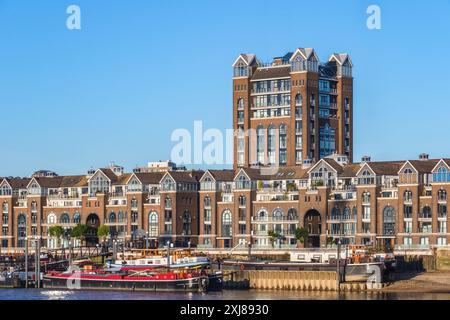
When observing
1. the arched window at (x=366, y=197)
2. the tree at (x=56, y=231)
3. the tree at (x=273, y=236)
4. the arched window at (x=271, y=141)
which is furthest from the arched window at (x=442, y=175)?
the tree at (x=56, y=231)

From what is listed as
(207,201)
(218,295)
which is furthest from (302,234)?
(218,295)

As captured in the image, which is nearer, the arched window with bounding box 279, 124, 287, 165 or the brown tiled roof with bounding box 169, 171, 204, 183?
the brown tiled roof with bounding box 169, 171, 204, 183

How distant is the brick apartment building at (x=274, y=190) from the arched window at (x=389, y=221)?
0.54 ft

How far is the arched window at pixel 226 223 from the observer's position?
168750 millimetres

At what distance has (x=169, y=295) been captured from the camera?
397ft

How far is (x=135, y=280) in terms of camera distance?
12950cm

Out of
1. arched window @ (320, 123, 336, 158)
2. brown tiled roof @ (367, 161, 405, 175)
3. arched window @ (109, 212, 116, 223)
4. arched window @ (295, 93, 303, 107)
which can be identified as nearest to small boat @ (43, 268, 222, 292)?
brown tiled roof @ (367, 161, 405, 175)

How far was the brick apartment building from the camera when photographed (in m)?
152

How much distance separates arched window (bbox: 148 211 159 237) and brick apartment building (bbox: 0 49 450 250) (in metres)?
0.14

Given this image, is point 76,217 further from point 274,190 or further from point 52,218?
point 274,190

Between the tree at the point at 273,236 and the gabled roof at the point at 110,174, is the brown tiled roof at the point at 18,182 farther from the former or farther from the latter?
the tree at the point at 273,236

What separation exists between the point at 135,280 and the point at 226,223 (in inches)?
1615

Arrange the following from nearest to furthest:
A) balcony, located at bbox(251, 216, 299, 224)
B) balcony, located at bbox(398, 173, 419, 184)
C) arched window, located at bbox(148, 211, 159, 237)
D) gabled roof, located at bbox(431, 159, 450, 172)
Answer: gabled roof, located at bbox(431, 159, 450, 172)
balcony, located at bbox(398, 173, 419, 184)
balcony, located at bbox(251, 216, 299, 224)
arched window, located at bbox(148, 211, 159, 237)

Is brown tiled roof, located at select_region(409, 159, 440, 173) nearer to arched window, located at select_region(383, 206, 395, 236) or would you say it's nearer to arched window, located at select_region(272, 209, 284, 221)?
arched window, located at select_region(383, 206, 395, 236)
